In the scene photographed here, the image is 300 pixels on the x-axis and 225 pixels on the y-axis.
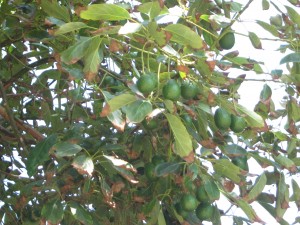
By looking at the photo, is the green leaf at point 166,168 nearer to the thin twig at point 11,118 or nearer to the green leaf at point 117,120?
the green leaf at point 117,120

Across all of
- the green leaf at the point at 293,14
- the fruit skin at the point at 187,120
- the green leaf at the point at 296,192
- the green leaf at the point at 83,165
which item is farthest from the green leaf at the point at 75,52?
the green leaf at the point at 296,192

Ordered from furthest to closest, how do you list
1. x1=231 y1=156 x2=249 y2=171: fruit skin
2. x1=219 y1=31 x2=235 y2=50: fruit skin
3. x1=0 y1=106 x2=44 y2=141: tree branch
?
x1=0 y1=106 x2=44 y2=141: tree branch, x1=231 y1=156 x2=249 y2=171: fruit skin, x1=219 y1=31 x2=235 y2=50: fruit skin

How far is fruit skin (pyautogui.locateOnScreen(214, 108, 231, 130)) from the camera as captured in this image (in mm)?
1998

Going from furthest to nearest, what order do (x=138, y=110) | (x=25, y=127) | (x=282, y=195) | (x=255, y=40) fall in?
(x=25, y=127) → (x=282, y=195) → (x=255, y=40) → (x=138, y=110)

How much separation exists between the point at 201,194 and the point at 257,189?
0.16m

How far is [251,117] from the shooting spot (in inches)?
77.1

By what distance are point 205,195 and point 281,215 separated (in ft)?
0.96

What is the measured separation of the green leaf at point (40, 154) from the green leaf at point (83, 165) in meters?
0.21

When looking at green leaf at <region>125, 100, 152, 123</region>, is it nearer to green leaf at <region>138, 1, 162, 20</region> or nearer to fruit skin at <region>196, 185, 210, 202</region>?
green leaf at <region>138, 1, 162, 20</region>

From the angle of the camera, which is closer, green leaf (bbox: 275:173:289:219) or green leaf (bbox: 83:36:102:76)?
green leaf (bbox: 83:36:102:76)

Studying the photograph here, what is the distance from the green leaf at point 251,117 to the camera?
196 centimetres

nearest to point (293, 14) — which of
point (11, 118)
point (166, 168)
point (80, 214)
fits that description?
point (166, 168)

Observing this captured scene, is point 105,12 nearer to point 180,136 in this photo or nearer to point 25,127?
point 180,136

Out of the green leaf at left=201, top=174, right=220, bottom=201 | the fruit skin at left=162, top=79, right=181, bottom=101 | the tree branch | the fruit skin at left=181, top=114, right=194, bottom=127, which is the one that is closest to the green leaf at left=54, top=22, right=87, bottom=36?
the fruit skin at left=162, top=79, right=181, bottom=101
